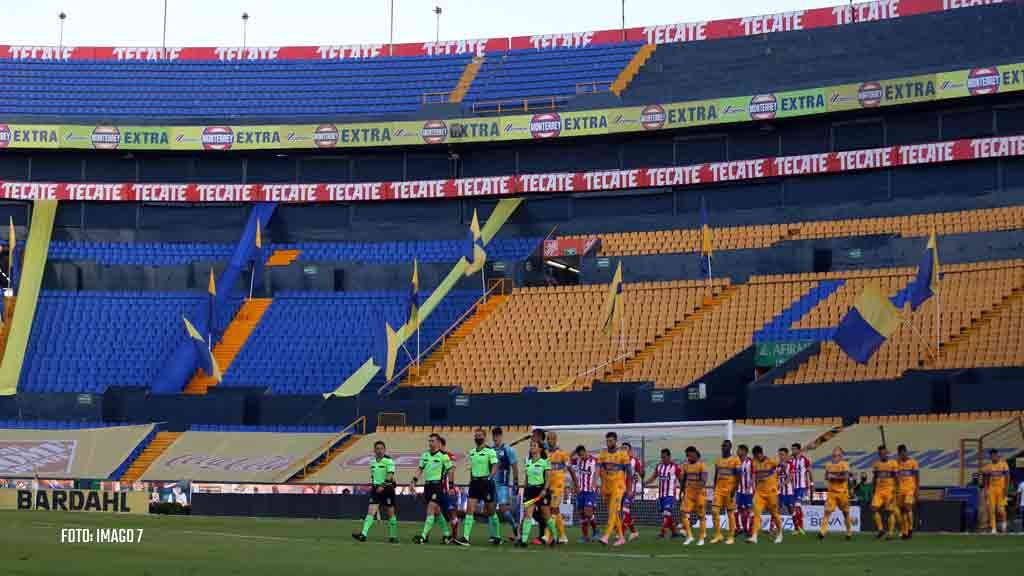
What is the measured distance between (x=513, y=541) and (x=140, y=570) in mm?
11719

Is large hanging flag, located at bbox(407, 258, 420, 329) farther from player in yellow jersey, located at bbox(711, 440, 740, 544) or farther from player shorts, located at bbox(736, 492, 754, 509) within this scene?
player in yellow jersey, located at bbox(711, 440, 740, 544)

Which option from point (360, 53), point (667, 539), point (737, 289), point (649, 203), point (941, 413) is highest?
point (360, 53)

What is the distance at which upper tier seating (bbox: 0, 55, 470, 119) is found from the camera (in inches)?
2825

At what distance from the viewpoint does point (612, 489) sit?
29.5 m

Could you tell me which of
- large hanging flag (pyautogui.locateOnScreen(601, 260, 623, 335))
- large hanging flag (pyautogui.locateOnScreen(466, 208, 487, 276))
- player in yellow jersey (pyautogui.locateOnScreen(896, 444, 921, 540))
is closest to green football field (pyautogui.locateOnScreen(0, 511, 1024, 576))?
player in yellow jersey (pyautogui.locateOnScreen(896, 444, 921, 540))

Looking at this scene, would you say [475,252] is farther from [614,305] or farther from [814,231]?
[814,231]

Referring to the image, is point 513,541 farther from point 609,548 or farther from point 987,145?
point 987,145

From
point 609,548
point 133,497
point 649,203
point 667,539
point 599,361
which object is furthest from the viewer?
point 649,203

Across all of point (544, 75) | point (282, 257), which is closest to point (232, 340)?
point (282, 257)

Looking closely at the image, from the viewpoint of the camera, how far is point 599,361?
186 ft

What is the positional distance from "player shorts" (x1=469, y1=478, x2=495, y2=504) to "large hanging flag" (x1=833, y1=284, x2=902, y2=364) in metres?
23.3

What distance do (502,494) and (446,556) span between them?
6553mm

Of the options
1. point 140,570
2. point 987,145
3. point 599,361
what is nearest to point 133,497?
point 599,361

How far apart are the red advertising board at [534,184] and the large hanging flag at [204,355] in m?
10.7
